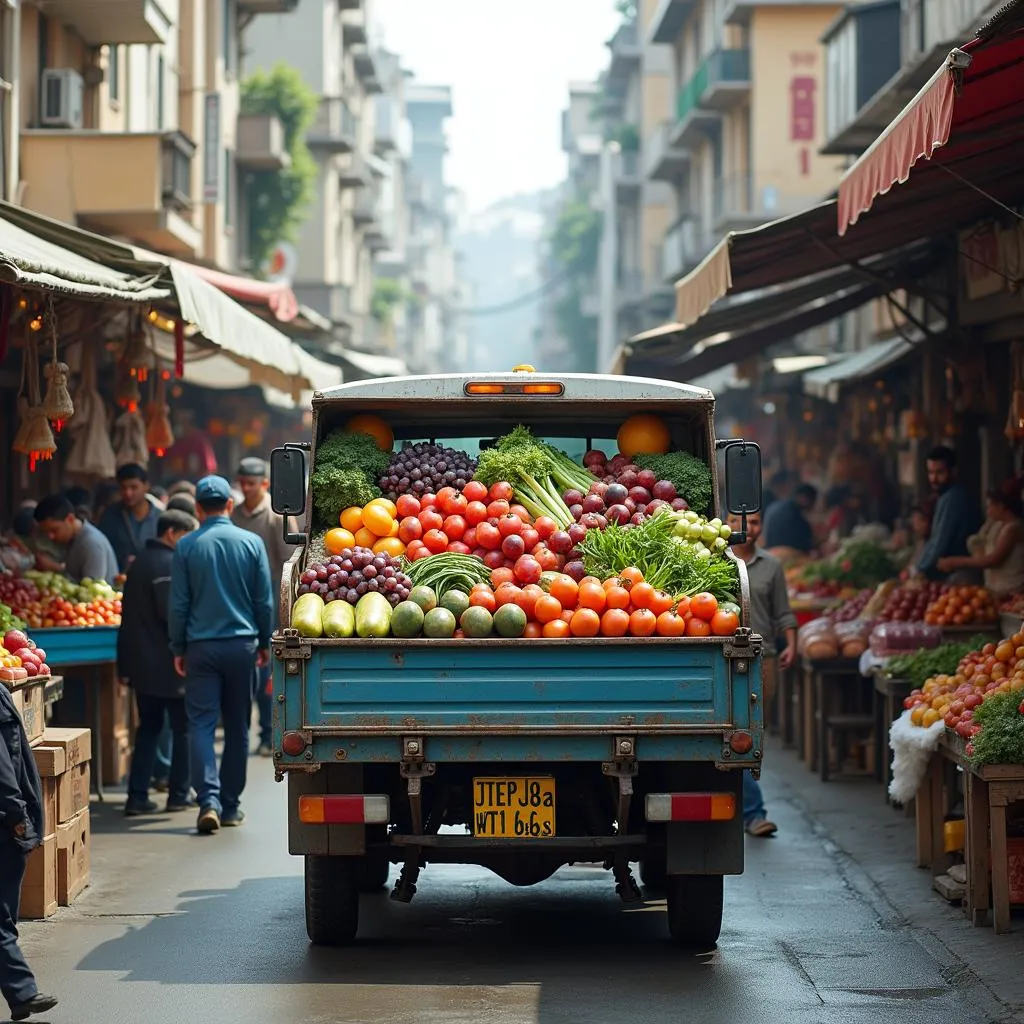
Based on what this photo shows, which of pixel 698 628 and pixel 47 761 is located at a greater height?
pixel 698 628

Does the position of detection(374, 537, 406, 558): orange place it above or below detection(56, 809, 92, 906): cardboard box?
above

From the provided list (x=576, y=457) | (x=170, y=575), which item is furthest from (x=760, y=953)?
(x=170, y=575)

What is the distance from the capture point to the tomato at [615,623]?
842 cm

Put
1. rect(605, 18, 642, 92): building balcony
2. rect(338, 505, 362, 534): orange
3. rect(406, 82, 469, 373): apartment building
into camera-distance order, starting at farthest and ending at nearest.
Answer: rect(406, 82, 469, 373): apartment building < rect(605, 18, 642, 92): building balcony < rect(338, 505, 362, 534): orange

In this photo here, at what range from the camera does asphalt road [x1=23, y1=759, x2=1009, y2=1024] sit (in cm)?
755

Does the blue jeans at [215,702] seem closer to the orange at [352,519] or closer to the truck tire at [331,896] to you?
the orange at [352,519]

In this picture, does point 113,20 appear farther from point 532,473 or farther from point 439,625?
point 439,625

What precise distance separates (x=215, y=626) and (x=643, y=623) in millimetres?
4177

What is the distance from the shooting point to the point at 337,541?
31.0 ft

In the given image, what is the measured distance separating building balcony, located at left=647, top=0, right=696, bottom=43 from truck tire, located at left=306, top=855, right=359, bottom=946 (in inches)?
1809

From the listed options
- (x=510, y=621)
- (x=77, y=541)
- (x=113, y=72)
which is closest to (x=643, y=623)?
(x=510, y=621)

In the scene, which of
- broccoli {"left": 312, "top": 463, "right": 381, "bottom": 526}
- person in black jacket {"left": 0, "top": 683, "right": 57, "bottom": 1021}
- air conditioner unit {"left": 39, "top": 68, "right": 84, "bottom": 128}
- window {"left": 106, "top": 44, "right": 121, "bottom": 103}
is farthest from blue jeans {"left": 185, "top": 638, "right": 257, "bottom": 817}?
window {"left": 106, "top": 44, "right": 121, "bottom": 103}

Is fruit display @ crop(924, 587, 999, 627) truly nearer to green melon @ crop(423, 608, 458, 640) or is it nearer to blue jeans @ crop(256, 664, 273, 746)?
blue jeans @ crop(256, 664, 273, 746)

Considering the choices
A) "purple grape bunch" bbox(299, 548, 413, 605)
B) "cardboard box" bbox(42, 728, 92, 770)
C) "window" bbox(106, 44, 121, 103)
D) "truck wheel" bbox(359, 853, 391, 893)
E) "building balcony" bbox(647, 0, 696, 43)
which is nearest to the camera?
"purple grape bunch" bbox(299, 548, 413, 605)
